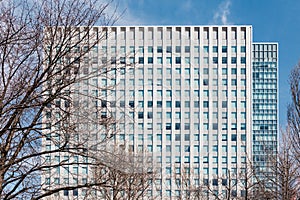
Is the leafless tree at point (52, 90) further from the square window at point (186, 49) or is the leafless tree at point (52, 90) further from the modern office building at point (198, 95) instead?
the square window at point (186, 49)

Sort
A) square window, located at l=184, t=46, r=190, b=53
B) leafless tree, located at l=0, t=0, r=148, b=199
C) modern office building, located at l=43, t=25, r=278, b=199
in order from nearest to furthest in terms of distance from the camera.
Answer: leafless tree, located at l=0, t=0, r=148, b=199
modern office building, located at l=43, t=25, r=278, b=199
square window, located at l=184, t=46, r=190, b=53

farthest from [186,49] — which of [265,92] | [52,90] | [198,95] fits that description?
[265,92]

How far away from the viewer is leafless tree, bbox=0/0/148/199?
28.6 ft

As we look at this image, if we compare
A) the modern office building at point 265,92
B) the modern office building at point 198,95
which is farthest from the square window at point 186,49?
the modern office building at point 265,92

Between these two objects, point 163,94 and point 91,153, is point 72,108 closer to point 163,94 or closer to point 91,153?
point 91,153

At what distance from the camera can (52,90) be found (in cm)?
915

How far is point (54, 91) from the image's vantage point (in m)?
9.19

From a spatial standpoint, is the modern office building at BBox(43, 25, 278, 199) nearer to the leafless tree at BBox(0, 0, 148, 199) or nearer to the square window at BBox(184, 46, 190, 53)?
the square window at BBox(184, 46, 190, 53)

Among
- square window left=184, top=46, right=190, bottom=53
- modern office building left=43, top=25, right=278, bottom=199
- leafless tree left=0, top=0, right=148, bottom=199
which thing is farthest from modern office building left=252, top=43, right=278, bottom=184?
leafless tree left=0, top=0, right=148, bottom=199

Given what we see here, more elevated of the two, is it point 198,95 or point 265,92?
point 265,92

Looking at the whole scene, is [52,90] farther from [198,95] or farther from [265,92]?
[265,92]

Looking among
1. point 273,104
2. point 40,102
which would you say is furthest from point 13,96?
point 273,104

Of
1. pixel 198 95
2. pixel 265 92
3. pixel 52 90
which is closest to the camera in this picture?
pixel 52 90

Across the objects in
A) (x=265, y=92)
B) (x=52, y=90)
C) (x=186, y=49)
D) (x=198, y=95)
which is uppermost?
(x=265, y=92)
